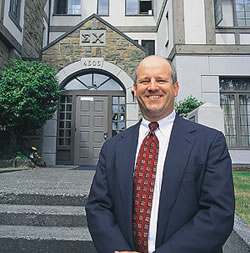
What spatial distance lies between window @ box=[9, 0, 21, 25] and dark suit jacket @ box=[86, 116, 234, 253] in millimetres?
8492

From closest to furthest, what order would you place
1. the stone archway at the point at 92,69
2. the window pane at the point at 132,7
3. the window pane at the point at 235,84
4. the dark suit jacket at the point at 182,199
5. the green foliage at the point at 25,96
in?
the dark suit jacket at the point at 182,199 < the green foliage at the point at 25,96 < the stone archway at the point at 92,69 < the window pane at the point at 235,84 < the window pane at the point at 132,7

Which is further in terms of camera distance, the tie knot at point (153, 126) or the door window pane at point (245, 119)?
the door window pane at point (245, 119)

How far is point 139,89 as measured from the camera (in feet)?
4.11

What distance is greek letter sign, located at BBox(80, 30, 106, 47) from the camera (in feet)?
24.9

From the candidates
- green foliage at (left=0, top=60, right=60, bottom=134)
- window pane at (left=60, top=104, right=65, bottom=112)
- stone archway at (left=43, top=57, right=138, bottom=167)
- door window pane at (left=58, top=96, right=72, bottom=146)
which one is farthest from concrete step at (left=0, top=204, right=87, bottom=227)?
window pane at (left=60, top=104, right=65, bottom=112)

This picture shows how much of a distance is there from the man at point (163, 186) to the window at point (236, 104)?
725 cm

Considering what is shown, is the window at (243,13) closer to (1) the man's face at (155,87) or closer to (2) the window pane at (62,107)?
(2) the window pane at (62,107)

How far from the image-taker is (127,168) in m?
1.21

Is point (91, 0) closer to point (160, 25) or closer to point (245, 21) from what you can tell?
point (160, 25)

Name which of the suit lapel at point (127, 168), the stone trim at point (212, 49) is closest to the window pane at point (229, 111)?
the stone trim at point (212, 49)

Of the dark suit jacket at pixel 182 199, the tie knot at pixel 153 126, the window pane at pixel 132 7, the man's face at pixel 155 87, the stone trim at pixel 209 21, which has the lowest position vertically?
the dark suit jacket at pixel 182 199

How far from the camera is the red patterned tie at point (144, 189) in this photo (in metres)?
1.13

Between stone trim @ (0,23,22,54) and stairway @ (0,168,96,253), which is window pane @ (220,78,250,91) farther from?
stone trim @ (0,23,22,54)

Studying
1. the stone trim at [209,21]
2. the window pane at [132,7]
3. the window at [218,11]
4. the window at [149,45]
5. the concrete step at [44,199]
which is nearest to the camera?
the concrete step at [44,199]
